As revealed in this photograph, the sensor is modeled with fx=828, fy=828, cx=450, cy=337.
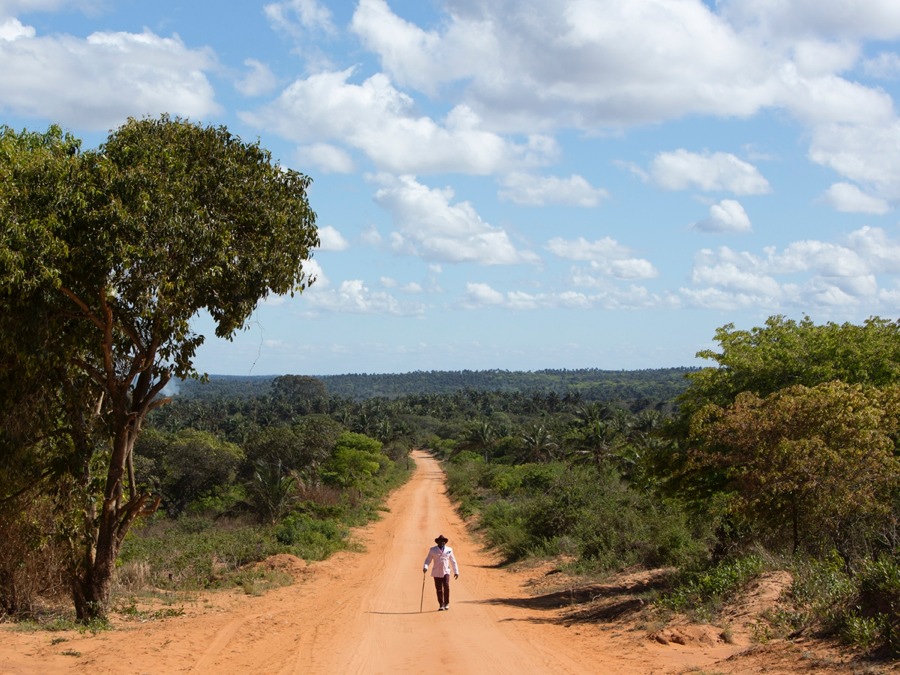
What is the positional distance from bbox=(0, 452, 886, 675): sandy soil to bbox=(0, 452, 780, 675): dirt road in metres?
0.02

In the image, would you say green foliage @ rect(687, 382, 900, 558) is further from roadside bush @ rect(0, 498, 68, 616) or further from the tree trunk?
roadside bush @ rect(0, 498, 68, 616)

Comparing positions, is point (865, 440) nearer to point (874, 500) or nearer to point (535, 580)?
point (874, 500)

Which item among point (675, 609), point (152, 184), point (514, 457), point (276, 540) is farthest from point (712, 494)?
point (514, 457)

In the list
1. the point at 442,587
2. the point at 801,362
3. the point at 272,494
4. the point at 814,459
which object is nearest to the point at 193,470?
the point at 272,494

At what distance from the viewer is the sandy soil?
10.5 metres

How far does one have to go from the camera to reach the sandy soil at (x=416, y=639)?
10.5 meters

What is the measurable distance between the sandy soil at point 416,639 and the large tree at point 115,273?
265 centimetres

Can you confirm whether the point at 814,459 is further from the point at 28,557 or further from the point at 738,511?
the point at 28,557

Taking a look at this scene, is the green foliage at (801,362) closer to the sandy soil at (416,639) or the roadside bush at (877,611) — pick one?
the sandy soil at (416,639)

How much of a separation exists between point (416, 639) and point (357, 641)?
0.90 metres

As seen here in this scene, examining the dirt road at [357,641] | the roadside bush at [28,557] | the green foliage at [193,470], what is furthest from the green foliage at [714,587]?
the green foliage at [193,470]

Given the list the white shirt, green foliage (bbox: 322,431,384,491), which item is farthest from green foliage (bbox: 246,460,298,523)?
the white shirt

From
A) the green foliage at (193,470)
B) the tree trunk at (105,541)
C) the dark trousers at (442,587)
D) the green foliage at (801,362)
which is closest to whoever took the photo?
the tree trunk at (105,541)

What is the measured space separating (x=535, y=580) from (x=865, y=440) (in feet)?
36.8
